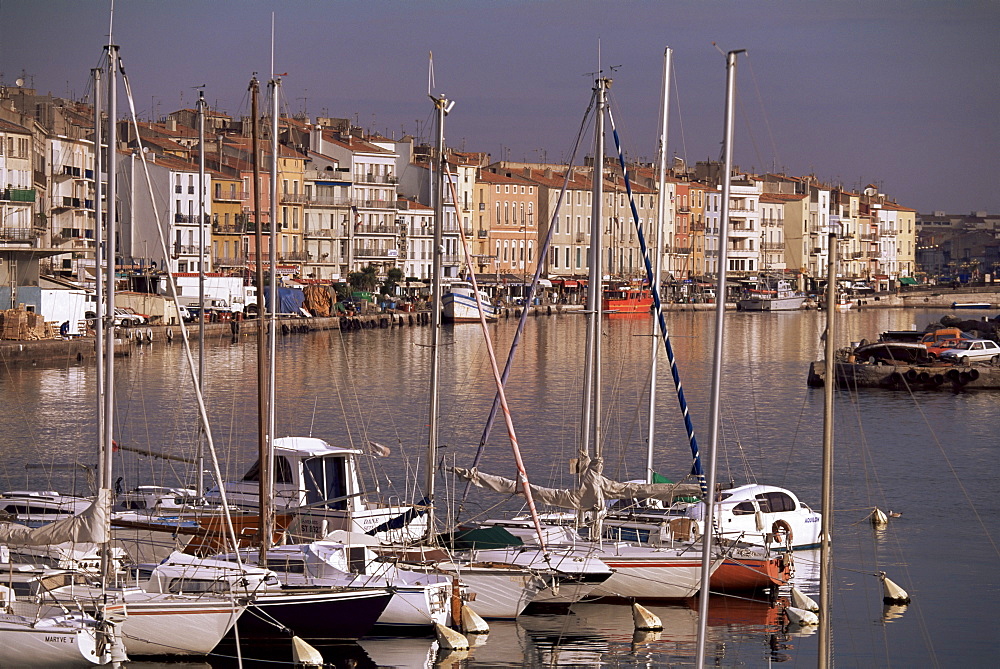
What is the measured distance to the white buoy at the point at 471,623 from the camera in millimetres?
15258

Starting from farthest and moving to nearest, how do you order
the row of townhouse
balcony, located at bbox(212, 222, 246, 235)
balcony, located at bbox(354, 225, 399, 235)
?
balcony, located at bbox(354, 225, 399, 235)
balcony, located at bbox(212, 222, 246, 235)
the row of townhouse

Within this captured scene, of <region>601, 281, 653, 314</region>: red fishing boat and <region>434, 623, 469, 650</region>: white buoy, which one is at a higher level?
<region>601, 281, 653, 314</region>: red fishing boat

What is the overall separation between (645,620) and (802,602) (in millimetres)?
2060

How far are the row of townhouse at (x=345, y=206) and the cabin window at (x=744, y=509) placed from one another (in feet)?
95.0

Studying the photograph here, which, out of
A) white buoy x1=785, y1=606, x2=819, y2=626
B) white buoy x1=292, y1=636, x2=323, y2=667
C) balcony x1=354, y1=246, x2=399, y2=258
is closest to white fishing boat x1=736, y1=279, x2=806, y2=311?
balcony x1=354, y1=246, x2=399, y2=258

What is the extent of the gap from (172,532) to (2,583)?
2856mm

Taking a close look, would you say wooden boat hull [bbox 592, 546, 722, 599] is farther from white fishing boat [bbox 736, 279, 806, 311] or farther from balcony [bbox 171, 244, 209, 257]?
white fishing boat [bbox 736, 279, 806, 311]

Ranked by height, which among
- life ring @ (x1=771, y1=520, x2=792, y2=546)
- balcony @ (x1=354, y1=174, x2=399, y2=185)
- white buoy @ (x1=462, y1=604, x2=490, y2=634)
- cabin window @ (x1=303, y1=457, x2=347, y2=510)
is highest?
balcony @ (x1=354, y1=174, x2=399, y2=185)

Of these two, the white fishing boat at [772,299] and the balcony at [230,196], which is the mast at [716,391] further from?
the white fishing boat at [772,299]

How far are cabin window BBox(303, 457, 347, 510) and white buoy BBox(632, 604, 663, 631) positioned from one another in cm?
399

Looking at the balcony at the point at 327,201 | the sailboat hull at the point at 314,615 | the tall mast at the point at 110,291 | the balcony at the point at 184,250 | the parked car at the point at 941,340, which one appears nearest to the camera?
the sailboat hull at the point at 314,615

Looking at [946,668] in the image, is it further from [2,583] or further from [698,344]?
[698,344]

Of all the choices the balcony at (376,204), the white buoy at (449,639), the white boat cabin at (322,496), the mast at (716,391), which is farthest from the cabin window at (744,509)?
the balcony at (376,204)

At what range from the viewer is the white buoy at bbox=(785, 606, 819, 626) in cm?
1644
